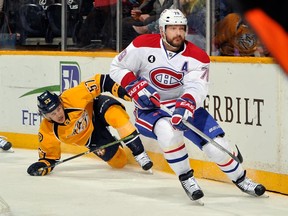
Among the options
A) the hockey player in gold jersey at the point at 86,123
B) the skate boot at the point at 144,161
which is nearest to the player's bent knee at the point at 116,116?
the hockey player in gold jersey at the point at 86,123

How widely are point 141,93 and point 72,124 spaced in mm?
1261

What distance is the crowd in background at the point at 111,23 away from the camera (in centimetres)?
535

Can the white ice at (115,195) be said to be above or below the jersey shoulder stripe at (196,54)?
below

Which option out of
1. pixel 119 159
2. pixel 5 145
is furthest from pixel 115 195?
pixel 5 145

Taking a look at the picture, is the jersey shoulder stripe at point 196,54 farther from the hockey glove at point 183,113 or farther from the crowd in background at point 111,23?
the crowd in background at point 111,23

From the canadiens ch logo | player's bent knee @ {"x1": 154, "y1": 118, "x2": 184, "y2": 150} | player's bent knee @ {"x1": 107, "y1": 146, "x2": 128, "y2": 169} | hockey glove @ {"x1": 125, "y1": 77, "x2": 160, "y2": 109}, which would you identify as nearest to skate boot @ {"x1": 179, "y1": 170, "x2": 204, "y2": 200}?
player's bent knee @ {"x1": 154, "y1": 118, "x2": 184, "y2": 150}

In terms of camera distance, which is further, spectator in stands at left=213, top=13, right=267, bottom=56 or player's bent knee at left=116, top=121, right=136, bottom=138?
player's bent knee at left=116, top=121, right=136, bottom=138

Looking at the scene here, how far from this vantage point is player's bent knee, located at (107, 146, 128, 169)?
5979 mm

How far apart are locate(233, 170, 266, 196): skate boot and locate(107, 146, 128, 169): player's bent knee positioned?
1.54 metres

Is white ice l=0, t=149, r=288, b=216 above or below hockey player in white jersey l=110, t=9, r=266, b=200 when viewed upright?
below

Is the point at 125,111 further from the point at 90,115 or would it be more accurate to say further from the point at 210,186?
the point at 210,186

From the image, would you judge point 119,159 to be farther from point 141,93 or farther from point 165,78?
point 141,93

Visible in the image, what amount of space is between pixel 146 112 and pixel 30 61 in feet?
9.53

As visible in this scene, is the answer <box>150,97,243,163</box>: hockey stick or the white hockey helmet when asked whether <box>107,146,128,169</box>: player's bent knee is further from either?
the white hockey helmet
